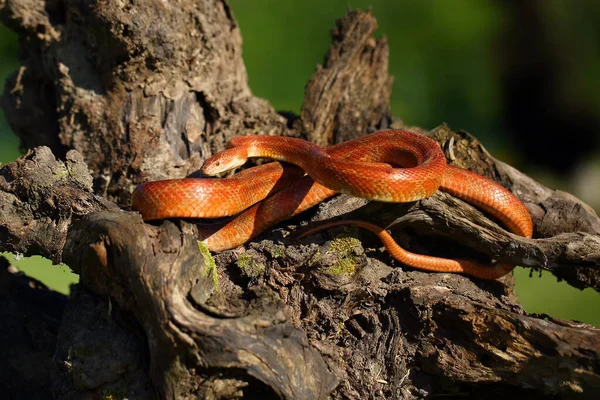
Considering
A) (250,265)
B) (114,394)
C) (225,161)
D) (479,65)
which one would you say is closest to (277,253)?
(250,265)

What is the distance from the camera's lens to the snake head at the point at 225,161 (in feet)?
15.4

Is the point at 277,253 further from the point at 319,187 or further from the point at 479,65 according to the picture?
the point at 479,65

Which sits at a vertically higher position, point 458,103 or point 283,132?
point 458,103

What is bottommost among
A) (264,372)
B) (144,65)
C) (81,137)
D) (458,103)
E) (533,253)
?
(264,372)

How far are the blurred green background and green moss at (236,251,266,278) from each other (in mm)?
5719

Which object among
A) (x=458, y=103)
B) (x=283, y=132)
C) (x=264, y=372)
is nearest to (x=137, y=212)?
(x=264, y=372)

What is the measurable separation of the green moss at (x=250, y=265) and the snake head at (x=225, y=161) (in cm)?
100

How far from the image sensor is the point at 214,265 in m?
3.65

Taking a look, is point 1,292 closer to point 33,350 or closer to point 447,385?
point 33,350

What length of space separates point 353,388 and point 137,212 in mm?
1850

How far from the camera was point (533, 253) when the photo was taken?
425 centimetres

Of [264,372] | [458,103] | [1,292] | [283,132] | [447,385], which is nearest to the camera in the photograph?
[264,372]

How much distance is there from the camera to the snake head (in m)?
4.69

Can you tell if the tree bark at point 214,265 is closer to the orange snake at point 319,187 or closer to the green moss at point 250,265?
the green moss at point 250,265
